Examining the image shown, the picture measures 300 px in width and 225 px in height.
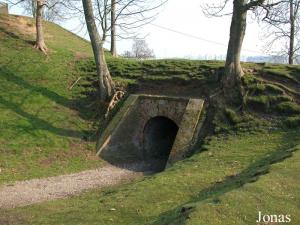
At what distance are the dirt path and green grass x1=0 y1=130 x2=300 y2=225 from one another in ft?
3.41

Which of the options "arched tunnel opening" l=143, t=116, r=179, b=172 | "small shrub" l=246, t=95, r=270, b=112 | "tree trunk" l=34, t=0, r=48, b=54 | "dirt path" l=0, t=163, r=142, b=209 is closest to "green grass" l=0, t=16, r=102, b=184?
"tree trunk" l=34, t=0, r=48, b=54

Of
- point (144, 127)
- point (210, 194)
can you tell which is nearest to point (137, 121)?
point (144, 127)

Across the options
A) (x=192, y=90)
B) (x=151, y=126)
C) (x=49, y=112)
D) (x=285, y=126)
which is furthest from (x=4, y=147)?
(x=285, y=126)

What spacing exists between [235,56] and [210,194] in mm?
10528

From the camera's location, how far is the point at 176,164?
17344 mm

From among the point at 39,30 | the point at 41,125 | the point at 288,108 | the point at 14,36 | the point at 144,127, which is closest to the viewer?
the point at 288,108

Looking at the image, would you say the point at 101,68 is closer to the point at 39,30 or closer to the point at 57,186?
the point at 39,30

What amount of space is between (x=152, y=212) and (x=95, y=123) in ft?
40.0

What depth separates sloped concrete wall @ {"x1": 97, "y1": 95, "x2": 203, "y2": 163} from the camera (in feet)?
68.6

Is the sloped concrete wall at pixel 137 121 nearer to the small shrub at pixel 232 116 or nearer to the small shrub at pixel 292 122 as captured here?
the small shrub at pixel 232 116

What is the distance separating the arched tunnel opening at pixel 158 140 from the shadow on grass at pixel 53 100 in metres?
2.72

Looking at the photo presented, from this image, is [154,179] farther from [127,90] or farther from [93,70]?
[93,70]

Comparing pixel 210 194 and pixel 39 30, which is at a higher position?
pixel 39 30

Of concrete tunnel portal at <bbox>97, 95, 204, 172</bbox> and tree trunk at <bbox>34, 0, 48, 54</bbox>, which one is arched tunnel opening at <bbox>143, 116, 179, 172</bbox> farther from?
tree trunk at <bbox>34, 0, 48, 54</bbox>
